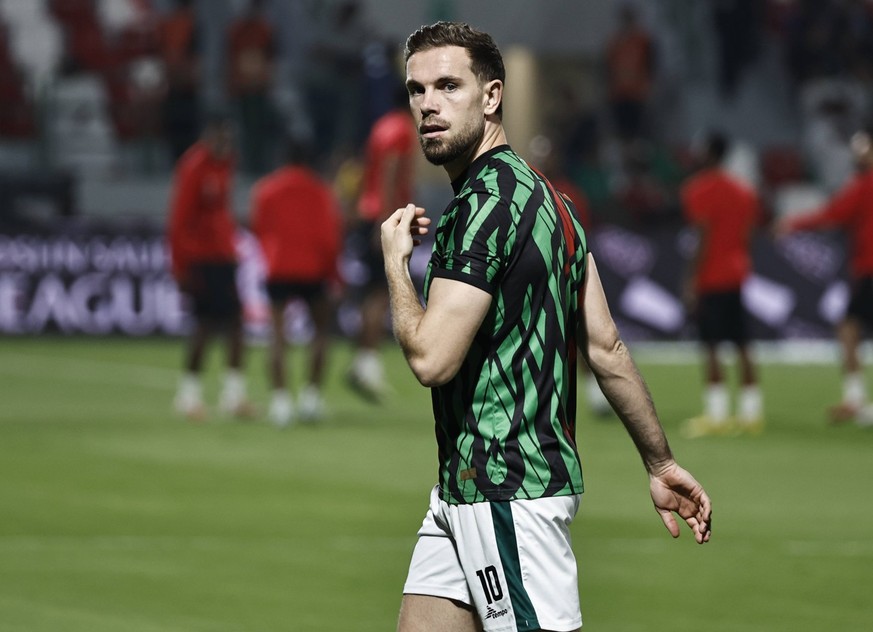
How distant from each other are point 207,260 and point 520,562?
11.9 metres

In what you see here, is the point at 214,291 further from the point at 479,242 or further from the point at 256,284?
the point at 479,242

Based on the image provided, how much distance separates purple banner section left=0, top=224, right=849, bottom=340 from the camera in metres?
22.5

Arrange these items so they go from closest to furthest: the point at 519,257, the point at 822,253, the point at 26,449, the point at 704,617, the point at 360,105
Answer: the point at 519,257 < the point at 704,617 < the point at 26,449 < the point at 822,253 < the point at 360,105

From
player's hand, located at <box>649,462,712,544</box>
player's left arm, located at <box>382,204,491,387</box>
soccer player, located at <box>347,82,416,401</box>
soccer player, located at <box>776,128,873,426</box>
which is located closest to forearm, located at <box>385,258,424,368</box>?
player's left arm, located at <box>382,204,491,387</box>

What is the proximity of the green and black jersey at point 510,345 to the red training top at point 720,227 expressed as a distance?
1095cm

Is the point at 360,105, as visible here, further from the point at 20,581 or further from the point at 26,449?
the point at 20,581

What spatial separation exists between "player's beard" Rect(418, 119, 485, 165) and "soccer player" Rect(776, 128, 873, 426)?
1170 cm

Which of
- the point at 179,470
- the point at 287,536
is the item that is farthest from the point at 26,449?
the point at 287,536

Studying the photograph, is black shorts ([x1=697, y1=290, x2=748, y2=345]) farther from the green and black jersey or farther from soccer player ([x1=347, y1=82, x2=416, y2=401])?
the green and black jersey

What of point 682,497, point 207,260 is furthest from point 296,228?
point 682,497

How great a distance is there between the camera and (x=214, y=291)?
15844mm

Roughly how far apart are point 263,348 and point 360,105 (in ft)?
15.2

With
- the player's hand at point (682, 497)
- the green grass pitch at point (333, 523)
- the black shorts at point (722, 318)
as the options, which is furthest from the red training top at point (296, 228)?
the player's hand at point (682, 497)

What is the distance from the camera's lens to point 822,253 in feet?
73.9
